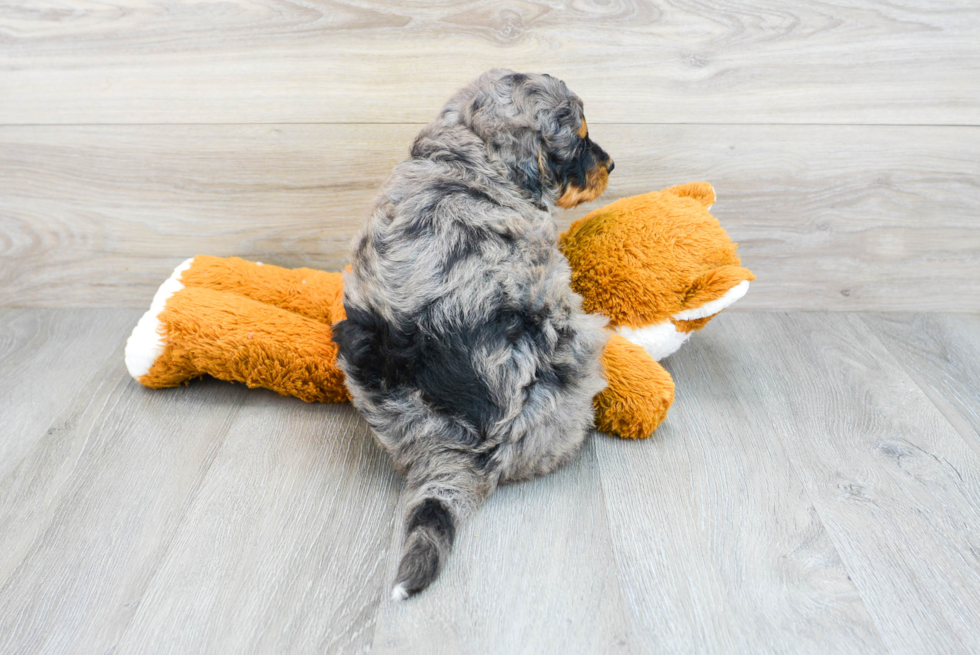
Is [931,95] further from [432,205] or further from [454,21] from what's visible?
[432,205]

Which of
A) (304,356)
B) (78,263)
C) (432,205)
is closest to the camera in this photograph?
(432,205)

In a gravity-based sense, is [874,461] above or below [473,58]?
below

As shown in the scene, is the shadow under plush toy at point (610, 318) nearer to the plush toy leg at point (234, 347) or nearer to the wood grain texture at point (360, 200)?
the plush toy leg at point (234, 347)

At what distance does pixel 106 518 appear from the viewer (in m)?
1.34

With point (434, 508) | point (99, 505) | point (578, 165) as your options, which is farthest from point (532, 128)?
point (99, 505)

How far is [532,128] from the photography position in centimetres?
134

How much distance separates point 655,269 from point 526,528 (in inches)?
24.9

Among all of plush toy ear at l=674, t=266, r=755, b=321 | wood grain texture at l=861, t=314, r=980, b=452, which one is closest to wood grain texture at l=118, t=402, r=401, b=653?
plush toy ear at l=674, t=266, r=755, b=321

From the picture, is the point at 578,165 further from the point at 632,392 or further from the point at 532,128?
the point at 632,392

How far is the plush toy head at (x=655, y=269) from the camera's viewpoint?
1524 millimetres

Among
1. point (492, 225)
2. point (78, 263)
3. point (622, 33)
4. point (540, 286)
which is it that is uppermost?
point (622, 33)

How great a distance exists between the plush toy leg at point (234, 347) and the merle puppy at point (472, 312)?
0.26 m

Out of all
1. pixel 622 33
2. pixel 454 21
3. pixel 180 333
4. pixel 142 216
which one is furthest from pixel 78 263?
pixel 622 33

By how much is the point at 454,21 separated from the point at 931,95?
1295 mm
